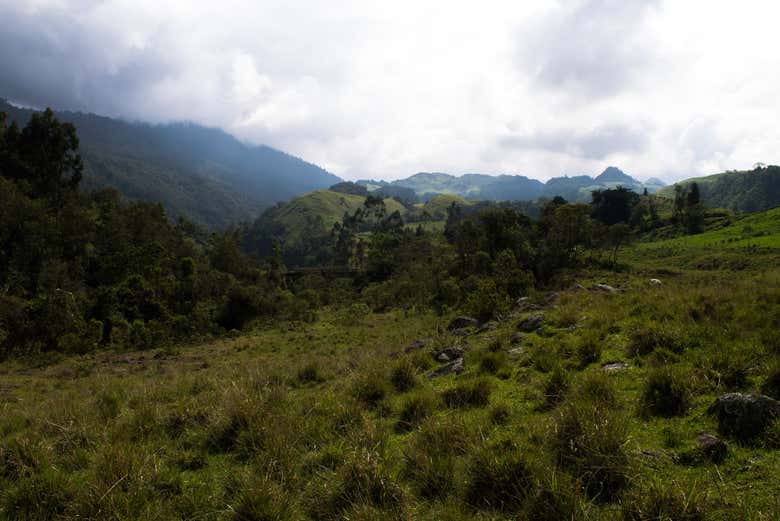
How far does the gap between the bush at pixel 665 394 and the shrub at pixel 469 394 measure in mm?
2114

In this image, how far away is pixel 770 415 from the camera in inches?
159

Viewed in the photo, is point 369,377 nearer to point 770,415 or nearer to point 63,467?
point 63,467

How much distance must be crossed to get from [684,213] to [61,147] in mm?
119301

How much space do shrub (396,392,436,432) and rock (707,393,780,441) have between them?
11.3 feet

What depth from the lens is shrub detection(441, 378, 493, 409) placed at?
19.8ft

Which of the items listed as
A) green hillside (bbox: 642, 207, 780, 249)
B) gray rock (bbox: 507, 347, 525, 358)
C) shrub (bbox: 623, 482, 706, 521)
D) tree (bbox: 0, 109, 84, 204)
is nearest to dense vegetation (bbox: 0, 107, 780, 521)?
shrub (bbox: 623, 482, 706, 521)

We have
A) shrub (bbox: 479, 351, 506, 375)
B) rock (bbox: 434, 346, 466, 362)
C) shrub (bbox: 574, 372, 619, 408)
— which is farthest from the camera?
rock (bbox: 434, 346, 466, 362)

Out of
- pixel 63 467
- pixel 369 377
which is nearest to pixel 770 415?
pixel 369 377

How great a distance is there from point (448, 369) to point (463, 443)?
3.94 meters

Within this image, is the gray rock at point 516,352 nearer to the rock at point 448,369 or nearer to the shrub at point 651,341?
the rock at point 448,369

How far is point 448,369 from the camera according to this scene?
329 inches

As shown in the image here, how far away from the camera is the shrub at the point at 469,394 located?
6.02 metres

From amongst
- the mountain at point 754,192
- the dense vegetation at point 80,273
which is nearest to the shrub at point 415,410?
the dense vegetation at point 80,273

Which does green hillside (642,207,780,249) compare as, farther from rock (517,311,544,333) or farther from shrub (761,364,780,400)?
shrub (761,364,780,400)
